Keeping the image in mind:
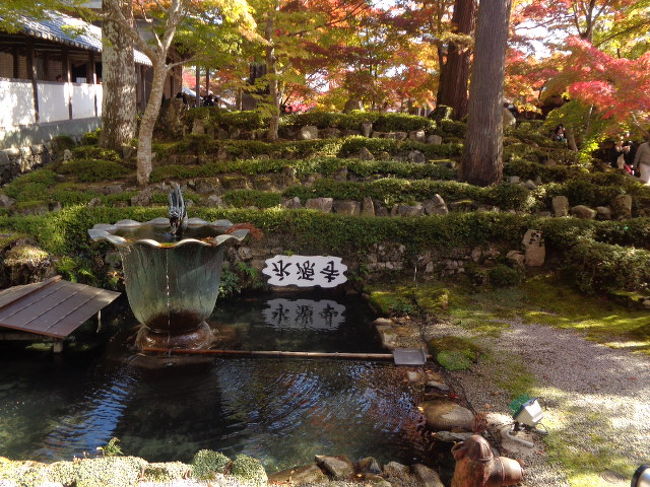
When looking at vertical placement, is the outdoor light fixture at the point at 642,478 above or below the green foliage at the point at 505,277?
above

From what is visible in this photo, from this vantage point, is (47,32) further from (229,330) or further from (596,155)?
(596,155)

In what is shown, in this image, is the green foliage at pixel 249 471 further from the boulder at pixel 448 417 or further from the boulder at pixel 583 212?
the boulder at pixel 583 212

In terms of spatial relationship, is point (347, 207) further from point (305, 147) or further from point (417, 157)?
point (417, 157)

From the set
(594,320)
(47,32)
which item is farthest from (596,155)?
(47,32)

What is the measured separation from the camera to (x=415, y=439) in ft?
16.0

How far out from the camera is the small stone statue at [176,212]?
6.39 meters

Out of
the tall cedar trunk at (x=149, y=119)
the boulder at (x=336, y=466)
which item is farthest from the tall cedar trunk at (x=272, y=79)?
the boulder at (x=336, y=466)

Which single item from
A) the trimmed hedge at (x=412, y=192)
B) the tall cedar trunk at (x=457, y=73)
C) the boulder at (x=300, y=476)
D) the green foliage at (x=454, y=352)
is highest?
the tall cedar trunk at (x=457, y=73)

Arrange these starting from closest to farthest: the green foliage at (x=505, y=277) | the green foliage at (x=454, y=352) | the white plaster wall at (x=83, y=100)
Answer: the green foliage at (x=454, y=352) < the green foliage at (x=505, y=277) < the white plaster wall at (x=83, y=100)

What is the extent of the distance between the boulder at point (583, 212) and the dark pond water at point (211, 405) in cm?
584

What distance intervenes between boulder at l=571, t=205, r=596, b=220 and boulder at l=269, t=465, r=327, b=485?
8.21 m

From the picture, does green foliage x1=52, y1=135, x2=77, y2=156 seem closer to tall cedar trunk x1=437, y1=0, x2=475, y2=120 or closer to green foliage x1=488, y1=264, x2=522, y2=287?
tall cedar trunk x1=437, y1=0, x2=475, y2=120

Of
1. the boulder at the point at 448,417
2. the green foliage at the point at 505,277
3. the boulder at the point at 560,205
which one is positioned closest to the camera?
the boulder at the point at 448,417

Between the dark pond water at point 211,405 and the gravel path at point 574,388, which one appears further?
the dark pond water at point 211,405
